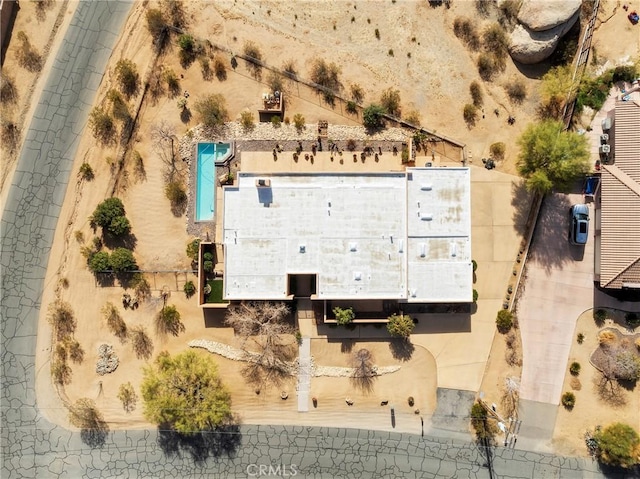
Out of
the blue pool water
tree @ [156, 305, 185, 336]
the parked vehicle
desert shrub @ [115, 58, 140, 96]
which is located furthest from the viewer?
the blue pool water

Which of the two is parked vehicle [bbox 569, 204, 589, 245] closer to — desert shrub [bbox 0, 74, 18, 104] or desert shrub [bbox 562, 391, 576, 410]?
desert shrub [bbox 562, 391, 576, 410]

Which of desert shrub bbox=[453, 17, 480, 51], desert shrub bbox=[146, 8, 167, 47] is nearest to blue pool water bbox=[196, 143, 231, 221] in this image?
desert shrub bbox=[146, 8, 167, 47]

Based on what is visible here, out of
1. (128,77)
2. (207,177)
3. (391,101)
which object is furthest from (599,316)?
(128,77)

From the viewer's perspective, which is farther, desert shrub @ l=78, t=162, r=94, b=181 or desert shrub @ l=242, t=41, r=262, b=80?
desert shrub @ l=242, t=41, r=262, b=80

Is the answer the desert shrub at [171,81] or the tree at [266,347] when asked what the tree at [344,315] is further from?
the desert shrub at [171,81]

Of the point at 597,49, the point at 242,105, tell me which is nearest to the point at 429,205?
the point at 242,105

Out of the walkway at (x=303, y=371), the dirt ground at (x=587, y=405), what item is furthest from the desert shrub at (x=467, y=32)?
the walkway at (x=303, y=371)
